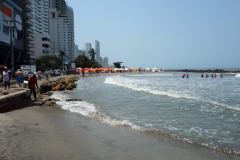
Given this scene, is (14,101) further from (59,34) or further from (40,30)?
(59,34)

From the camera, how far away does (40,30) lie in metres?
112

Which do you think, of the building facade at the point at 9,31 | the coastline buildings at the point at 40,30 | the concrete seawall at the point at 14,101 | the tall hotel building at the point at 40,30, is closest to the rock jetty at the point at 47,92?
the concrete seawall at the point at 14,101

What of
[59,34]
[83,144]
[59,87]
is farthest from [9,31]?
[59,34]

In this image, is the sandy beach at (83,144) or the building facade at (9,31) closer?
the sandy beach at (83,144)

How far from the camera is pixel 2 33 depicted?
39.6 metres

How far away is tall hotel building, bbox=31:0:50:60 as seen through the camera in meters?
86.4

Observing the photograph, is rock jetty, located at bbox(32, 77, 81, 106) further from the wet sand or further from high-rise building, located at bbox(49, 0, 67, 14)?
high-rise building, located at bbox(49, 0, 67, 14)

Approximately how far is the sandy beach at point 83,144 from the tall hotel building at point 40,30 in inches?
3217

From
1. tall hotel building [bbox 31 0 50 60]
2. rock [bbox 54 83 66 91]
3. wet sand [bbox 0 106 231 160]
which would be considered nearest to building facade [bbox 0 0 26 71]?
rock [bbox 54 83 66 91]

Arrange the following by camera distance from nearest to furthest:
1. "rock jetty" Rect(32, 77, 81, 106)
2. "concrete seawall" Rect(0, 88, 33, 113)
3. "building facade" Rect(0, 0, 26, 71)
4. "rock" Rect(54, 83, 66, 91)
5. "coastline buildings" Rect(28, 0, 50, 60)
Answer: "concrete seawall" Rect(0, 88, 33, 113), "rock jetty" Rect(32, 77, 81, 106), "rock" Rect(54, 83, 66, 91), "building facade" Rect(0, 0, 26, 71), "coastline buildings" Rect(28, 0, 50, 60)

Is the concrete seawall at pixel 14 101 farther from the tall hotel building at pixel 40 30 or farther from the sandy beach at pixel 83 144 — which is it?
the tall hotel building at pixel 40 30

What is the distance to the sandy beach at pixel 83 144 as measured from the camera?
4414mm

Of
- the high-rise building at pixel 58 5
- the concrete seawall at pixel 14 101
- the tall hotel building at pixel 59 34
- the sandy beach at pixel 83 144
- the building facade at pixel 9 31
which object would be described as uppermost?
the high-rise building at pixel 58 5

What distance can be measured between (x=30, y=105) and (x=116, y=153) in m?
7.31
